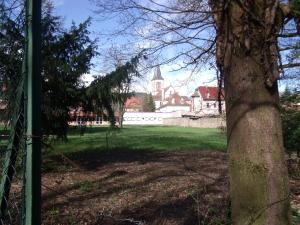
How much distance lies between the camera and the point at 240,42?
11.5 feet

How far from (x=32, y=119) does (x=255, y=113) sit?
5.67 feet

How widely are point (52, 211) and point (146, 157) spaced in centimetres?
857

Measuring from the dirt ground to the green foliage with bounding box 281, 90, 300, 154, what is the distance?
77 centimetres

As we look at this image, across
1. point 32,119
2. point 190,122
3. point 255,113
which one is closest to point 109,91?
point 255,113

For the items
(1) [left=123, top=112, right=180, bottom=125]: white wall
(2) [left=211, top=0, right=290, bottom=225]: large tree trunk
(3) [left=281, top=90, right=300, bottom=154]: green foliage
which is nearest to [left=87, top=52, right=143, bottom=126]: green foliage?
(3) [left=281, top=90, right=300, bottom=154]: green foliage

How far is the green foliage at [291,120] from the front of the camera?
32.9 ft

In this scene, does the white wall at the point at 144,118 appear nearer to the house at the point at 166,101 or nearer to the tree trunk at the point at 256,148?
the house at the point at 166,101

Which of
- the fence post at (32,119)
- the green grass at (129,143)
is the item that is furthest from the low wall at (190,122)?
the fence post at (32,119)

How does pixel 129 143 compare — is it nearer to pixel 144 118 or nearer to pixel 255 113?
pixel 255 113

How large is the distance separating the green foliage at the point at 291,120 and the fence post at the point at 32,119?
8.26m

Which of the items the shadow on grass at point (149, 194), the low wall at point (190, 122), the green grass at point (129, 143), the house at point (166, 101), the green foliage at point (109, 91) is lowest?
the shadow on grass at point (149, 194)

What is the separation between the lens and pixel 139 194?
8.42 metres

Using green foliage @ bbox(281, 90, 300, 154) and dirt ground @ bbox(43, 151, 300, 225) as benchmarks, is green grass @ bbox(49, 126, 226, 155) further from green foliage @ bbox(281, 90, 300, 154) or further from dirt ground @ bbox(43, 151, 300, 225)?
green foliage @ bbox(281, 90, 300, 154)

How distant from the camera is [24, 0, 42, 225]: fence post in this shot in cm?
244
